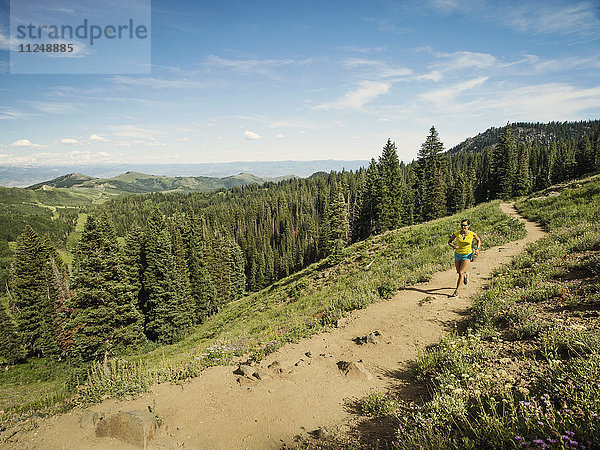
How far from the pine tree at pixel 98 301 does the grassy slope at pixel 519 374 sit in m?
24.6

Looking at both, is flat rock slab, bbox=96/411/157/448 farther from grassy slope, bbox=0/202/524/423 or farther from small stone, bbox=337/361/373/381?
small stone, bbox=337/361/373/381

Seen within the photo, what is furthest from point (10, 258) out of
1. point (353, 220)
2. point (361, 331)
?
point (361, 331)

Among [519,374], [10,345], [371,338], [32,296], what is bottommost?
[10,345]

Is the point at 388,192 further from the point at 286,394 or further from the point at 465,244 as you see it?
the point at 286,394

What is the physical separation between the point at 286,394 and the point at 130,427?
137 inches

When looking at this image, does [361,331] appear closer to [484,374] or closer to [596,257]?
[484,374]

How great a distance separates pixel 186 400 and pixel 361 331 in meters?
5.90

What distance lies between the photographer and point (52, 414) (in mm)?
6586

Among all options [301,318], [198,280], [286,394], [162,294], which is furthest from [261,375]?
[198,280]

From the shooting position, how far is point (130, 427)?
18.4 ft

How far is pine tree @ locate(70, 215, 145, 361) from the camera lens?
22.0m

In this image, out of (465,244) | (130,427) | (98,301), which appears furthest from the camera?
(98,301)

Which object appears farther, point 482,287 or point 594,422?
point 482,287

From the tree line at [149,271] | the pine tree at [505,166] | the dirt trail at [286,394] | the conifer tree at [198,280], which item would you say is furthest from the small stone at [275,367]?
the pine tree at [505,166]
